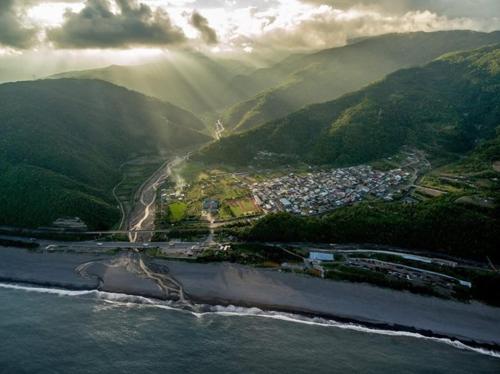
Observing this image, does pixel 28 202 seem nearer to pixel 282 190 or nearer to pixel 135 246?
pixel 135 246

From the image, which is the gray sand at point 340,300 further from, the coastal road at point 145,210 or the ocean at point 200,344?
the coastal road at point 145,210

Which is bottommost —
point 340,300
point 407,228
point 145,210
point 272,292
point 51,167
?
point 340,300

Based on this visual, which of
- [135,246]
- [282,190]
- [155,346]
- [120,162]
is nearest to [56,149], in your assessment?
[120,162]

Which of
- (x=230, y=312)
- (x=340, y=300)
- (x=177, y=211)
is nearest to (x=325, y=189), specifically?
(x=177, y=211)

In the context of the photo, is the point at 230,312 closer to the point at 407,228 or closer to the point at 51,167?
the point at 407,228

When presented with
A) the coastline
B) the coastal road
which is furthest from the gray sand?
the coastal road
